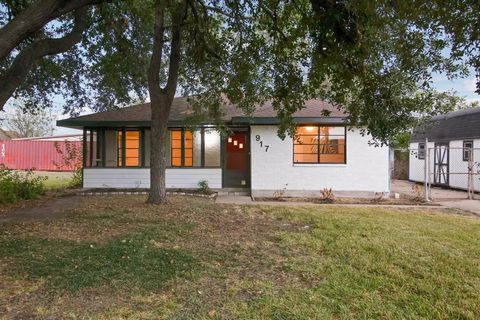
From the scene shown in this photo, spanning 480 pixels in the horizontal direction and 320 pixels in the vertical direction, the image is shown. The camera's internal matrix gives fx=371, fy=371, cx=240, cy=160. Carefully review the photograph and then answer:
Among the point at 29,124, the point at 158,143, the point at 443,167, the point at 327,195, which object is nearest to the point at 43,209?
the point at 158,143

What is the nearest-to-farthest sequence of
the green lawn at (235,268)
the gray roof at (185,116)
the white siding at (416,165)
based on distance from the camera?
the green lawn at (235,268) → the gray roof at (185,116) → the white siding at (416,165)

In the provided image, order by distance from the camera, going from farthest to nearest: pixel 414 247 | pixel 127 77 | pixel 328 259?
pixel 127 77, pixel 414 247, pixel 328 259

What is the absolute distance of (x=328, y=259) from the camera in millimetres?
5223

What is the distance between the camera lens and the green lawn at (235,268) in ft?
12.0

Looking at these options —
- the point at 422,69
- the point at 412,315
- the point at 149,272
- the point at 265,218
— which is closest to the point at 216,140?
the point at 265,218

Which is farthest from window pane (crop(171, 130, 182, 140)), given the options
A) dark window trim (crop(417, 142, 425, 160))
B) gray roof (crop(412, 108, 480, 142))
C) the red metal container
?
the red metal container

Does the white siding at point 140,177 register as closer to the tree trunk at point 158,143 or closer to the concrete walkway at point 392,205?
the concrete walkway at point 392,205

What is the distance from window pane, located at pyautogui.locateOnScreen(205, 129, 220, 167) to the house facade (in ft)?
0.12

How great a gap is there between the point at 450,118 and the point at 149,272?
54.6ft

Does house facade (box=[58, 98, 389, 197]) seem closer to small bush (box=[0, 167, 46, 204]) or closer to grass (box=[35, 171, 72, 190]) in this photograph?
grass (box=[35, 171, 72, 190])

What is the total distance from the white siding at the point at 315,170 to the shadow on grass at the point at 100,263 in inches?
296

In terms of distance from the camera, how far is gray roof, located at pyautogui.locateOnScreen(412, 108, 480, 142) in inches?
585

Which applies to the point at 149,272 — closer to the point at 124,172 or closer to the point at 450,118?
the point at 124,172

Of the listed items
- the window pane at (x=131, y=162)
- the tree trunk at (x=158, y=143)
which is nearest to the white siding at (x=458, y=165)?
the tree trunk at (x=158, y=143)
